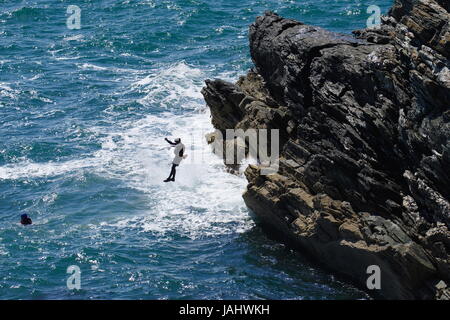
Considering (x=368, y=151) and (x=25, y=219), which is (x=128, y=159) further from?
(x=368, y=151)

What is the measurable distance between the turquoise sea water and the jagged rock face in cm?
266

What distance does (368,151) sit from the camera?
45562mm

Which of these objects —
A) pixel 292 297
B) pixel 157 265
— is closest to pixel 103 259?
pixel 157 265

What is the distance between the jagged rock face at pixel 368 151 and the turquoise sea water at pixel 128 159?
2659mm

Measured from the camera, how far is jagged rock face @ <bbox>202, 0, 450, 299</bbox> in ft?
135

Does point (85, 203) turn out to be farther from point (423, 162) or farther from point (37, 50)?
point (37, 50)

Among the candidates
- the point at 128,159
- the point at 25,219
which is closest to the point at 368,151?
the point at 25,219

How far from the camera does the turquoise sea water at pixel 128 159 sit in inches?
1898

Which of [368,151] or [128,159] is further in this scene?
[128,159]

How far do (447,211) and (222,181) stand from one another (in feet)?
74.9

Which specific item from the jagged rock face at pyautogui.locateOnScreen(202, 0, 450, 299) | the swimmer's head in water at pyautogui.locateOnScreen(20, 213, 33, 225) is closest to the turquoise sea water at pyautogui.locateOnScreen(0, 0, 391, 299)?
the swimmer's head in water at pyautogui.locateOnScreen(20, 213, 33, 225)

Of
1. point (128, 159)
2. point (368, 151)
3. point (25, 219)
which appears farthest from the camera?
point (128, 159)

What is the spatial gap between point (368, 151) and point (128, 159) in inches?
976

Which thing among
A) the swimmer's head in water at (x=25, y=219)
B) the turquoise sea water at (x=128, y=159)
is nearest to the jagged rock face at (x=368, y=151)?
the turquoise sea water at (x=128, y=159)
